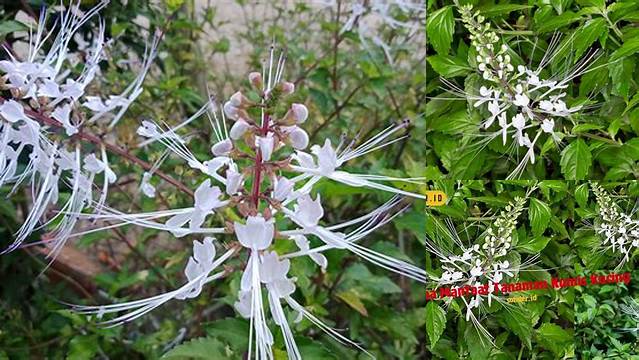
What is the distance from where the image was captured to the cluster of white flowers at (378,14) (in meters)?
1.40

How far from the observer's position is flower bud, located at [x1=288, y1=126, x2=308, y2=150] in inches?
26.4

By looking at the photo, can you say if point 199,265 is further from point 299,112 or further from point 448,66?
point 448,66

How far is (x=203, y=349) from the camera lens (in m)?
0.83

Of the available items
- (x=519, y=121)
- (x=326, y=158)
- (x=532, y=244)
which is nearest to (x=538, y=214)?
(x=532, y=244)

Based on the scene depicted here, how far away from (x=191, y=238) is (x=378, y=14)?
2.04ft

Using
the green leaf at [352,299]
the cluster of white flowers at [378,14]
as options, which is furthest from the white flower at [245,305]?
the cluster of white flowers at [378,14]

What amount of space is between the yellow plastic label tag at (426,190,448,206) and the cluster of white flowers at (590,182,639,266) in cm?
24

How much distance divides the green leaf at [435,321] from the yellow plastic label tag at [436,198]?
16cm

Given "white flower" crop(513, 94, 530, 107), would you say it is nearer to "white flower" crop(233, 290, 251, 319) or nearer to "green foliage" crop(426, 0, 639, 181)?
"green foliage" crop(426, 0, 639, 181)

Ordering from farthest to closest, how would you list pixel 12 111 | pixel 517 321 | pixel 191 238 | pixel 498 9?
pixel 191 238 < pixel 517 321 < pixel 498 9 < pixel 12 111

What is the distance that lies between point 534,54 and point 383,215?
1.26 feet

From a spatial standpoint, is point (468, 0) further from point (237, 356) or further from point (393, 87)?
point (393, 87)

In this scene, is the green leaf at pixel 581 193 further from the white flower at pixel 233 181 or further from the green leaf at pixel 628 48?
the white flower at pixel 233 181

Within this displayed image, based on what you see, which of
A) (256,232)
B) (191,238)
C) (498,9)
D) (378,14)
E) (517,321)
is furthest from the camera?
(378,14)
